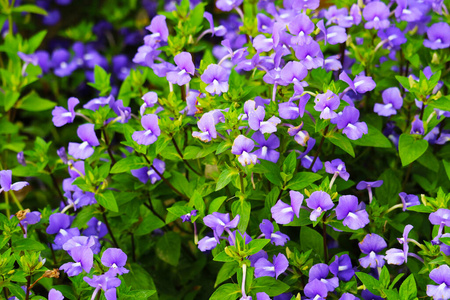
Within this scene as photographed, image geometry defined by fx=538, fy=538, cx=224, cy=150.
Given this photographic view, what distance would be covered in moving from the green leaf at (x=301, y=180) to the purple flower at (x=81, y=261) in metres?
0.74

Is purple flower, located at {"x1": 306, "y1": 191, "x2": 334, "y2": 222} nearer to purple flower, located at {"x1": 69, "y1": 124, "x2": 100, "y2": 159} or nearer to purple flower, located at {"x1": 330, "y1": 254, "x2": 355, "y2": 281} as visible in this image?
purple flower, located at {"x1": 330, "y1": 254, "x2": 355, "y2": 281}

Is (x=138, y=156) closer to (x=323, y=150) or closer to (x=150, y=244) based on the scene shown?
(x=150, y=244)

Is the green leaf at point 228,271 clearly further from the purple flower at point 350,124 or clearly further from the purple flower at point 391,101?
the purple flower at point 391,101

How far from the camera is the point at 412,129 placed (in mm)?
2199

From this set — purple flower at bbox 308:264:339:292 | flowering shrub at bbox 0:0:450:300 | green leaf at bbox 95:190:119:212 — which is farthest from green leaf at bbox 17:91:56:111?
purple flower at bbox 308:264:339:292

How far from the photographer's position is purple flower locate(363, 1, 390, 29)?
2320mm

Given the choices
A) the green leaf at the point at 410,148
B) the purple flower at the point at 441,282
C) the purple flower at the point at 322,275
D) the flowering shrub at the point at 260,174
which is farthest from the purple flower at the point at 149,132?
the purple flower at the point at 441,282

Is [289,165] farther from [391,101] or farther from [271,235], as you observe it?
[391,101]

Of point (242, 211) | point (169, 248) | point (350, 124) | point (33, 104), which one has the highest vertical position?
point (350, 124)

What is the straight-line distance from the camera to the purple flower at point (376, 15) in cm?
232

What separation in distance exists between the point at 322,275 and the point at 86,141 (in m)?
1.07

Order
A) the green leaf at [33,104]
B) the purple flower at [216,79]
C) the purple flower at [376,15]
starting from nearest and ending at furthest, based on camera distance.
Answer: the purple flower at [216,79]
the purple flower at [376,15]
the green leaf at [33,104]

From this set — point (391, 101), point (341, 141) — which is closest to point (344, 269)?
point (341, 141)

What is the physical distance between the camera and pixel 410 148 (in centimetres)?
213
